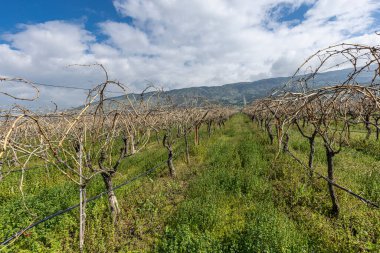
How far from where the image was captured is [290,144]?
48.1 feet

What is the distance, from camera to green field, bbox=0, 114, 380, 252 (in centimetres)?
540

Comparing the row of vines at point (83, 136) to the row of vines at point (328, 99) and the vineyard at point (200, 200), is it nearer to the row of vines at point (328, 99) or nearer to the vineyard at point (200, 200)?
the vineyard at point (200, 200)

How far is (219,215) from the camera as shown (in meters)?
6.68

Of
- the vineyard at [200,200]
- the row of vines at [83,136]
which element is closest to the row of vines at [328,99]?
the vineyard at [200,200]

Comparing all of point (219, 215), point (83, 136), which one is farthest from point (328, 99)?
point (83, 136)

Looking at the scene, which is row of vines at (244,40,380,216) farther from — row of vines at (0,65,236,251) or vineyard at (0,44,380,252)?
row of vines at (0,65,236,251)

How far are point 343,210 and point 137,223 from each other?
5.82 metres

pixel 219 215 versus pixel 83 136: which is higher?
pixel 83 136

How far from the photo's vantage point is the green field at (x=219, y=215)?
540 centimetres

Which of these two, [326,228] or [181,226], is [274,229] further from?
[181,226]

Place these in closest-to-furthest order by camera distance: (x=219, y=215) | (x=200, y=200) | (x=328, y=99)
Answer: (x=328, y=99), (x=219, y=215), (x=200, y=200)

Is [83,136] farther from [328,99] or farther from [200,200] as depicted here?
[328,99]

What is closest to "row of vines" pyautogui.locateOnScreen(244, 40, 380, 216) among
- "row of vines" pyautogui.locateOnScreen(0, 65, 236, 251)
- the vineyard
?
the vineyard

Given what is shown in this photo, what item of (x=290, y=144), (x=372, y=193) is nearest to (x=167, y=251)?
(x=372, y=193)
